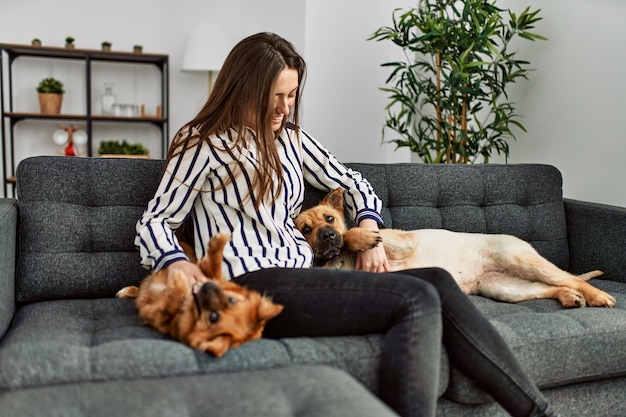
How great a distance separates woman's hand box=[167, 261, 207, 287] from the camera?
163cm

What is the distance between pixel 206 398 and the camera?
1.27 m

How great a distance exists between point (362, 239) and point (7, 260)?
1.06 meters

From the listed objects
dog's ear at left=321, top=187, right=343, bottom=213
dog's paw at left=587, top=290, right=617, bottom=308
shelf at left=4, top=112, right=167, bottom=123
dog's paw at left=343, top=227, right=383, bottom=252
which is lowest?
dog's paw at left=587, top=290, right=617, bottom=308

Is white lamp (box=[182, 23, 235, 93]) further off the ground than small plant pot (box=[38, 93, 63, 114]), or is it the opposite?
white lamp (box=[182, 23, 235, 93])

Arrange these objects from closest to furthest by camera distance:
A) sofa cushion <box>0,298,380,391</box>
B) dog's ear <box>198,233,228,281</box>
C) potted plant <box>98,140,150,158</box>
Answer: sofa cushion <box>0,298,380,391</box> < dog's ear <box>198,233,228,281</box> < potted plant <box>98,140,150,158</box>

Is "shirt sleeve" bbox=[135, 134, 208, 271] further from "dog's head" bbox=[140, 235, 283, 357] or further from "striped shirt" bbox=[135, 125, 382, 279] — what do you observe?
"dog's head" bbox=[140, 235, 283, 357]

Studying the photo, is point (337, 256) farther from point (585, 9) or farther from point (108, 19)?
point (108, 19)

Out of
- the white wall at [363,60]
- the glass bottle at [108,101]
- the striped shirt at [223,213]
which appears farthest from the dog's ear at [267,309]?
the glass bottle at [108,101]

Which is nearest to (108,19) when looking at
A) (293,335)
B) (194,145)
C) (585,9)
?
(585,9)

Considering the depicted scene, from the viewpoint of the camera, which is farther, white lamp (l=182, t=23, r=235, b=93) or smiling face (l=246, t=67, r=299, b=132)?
white lamp (l=182, t=23, r=235, b=93)

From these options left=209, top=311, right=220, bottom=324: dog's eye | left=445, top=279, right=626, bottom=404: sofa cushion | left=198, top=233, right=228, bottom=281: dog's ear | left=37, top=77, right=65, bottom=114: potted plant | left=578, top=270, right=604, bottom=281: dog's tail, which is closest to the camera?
left=209, top=311, right=220, bottom=324: dog's eye

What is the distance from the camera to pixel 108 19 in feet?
19.2

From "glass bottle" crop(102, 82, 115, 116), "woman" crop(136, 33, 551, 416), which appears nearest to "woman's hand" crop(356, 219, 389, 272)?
"woman" crop(136, 33, 551, 416)

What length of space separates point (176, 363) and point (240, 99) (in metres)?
0.85
